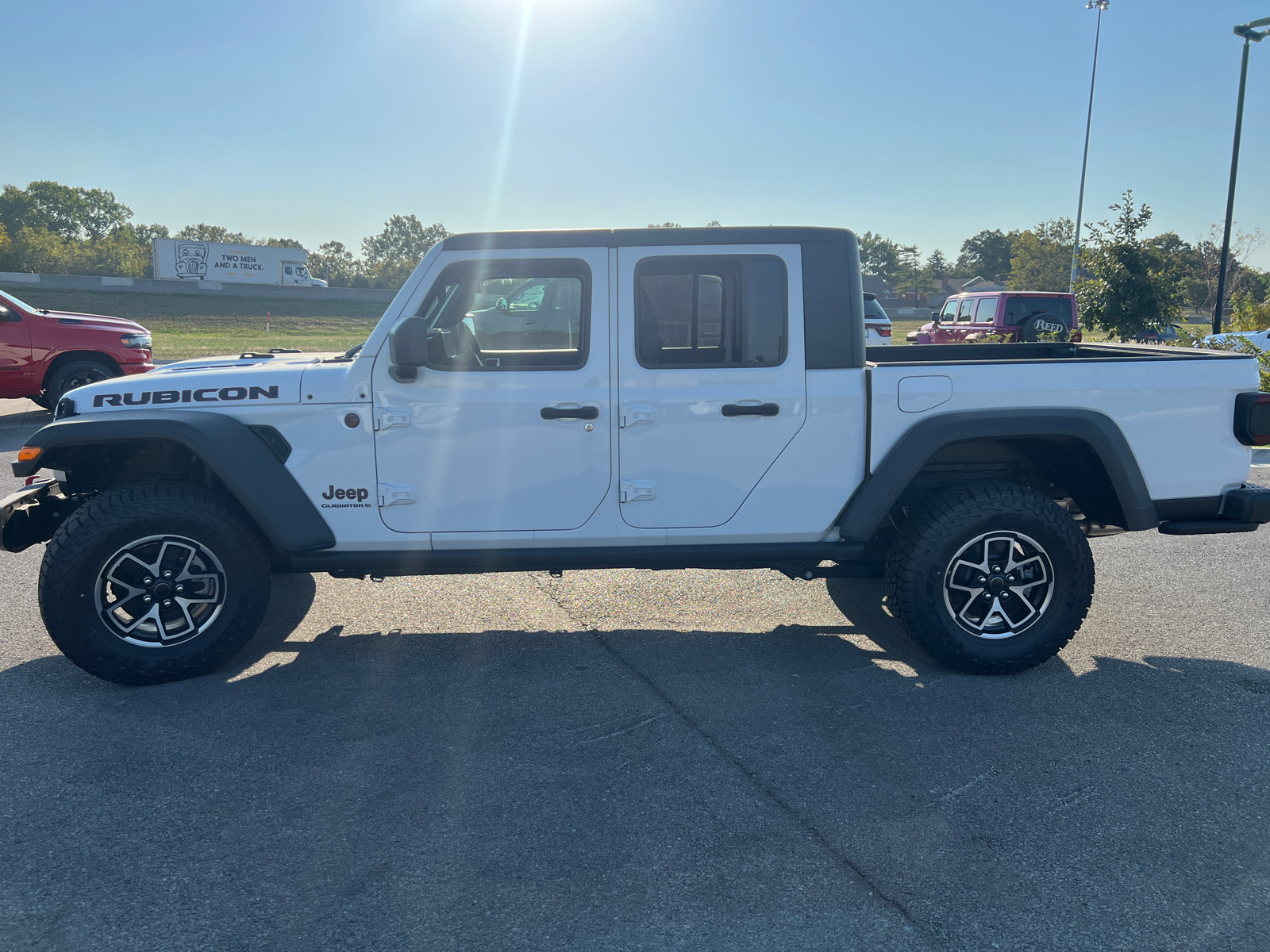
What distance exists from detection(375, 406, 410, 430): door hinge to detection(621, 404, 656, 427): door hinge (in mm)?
949

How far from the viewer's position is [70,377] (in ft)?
36.5

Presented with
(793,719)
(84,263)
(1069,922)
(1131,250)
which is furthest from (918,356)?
(84,263)

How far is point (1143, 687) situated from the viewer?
13.3 ft

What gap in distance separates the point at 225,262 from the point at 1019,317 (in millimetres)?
49931

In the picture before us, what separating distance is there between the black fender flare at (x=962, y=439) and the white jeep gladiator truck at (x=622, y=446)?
1cm

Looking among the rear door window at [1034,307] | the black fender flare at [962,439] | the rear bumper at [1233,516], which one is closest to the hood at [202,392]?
the black fender flare at [962,439]

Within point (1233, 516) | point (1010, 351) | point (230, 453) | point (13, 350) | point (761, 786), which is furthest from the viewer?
point (13, 350)

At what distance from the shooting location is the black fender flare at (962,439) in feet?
13.2

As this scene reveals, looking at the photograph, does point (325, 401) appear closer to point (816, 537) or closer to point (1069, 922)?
point (816, 537)

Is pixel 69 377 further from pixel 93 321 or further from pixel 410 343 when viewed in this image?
pixel 410 343

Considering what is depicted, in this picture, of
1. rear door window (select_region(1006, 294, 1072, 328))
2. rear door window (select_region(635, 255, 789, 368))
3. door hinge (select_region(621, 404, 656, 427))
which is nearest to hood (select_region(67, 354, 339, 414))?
door hinge (select_region(621, 404, 656, 427))

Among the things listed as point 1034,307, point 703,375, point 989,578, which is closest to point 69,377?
point 703,375

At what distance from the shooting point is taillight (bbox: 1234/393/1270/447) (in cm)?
414

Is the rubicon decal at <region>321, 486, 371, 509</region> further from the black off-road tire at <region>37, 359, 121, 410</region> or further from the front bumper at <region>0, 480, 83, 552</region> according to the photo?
the black off-road tire at <region>37, 359, 121, 410</region>
